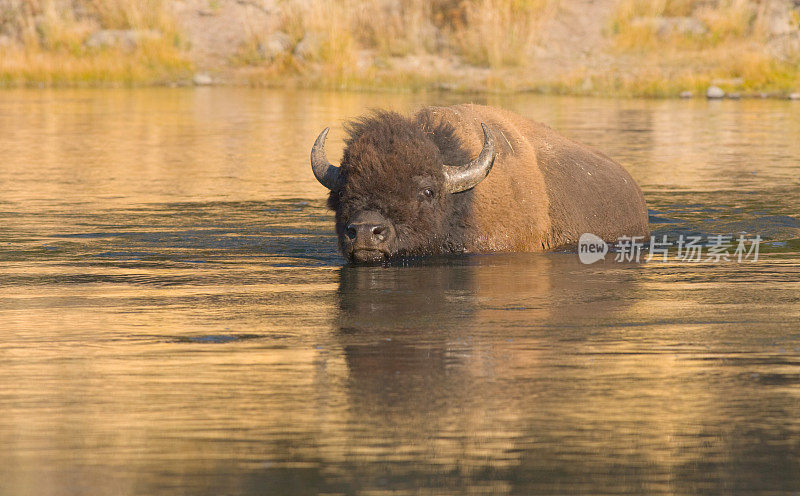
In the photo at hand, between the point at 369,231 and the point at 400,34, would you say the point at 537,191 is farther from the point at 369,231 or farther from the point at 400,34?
the point at 400,34

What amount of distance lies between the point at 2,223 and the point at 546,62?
77.4 ft

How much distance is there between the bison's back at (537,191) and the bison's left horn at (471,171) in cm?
28

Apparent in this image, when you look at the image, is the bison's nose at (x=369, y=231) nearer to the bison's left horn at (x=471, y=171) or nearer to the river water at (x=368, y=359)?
the river water at (x=368, y=359)

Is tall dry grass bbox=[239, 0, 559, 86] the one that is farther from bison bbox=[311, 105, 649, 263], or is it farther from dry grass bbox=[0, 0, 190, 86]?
bison bbox=[311, 105, 649, 263]

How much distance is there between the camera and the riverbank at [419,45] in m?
33.6

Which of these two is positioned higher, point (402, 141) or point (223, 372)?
point (402, 141)

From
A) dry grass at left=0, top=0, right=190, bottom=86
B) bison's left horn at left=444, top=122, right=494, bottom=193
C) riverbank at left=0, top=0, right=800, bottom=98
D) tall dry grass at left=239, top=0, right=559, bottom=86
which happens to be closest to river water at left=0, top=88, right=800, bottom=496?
bison's left horn at left=444, top=122, right=494, bottom=193

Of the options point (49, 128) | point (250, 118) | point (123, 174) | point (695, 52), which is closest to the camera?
point (123, 174)

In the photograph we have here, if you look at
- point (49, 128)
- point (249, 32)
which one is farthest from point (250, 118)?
point (249, 32)

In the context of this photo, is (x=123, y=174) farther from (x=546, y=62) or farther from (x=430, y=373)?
(x=546, y=62)

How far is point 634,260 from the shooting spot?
36.9 feet

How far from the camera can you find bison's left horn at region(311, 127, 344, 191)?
10.8 metres

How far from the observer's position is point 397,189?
10.3 metres

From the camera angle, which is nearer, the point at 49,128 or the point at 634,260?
the point at 634,260
